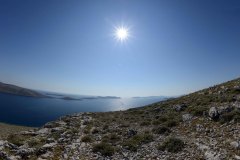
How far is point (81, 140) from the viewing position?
A: 66.3 ft

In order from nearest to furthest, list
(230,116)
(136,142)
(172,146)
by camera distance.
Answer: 1. (172,146)
2. (136,142)
3. (230,116)

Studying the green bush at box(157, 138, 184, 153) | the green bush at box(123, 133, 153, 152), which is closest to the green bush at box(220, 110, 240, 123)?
the green bush at box(157, 138, 184, 153)

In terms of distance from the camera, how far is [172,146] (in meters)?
15.9

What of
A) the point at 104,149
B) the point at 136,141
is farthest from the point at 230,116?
the point at 104,149

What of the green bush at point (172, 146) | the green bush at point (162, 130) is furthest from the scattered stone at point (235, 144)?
the green bush at point (162, 130)

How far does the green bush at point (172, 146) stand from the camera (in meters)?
15.5

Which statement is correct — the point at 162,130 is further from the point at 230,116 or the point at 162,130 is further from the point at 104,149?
the point at 104,149

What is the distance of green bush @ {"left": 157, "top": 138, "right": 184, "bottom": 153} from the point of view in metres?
15.5

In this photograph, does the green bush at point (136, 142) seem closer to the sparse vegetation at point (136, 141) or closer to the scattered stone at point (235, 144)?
the sparse vegetation at point (136, 141)

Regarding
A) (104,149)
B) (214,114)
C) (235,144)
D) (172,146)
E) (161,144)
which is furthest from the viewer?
(214,114)

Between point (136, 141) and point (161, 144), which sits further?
point (136, 141)

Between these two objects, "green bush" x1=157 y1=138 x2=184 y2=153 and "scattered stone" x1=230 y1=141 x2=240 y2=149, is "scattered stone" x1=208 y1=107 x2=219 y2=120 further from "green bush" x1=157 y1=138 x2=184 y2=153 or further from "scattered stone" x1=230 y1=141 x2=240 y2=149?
"scattered stone" x1=230 y1=141 x2=240 y2=149

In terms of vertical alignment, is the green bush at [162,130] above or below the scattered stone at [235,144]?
below

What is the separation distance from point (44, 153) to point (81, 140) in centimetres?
487
